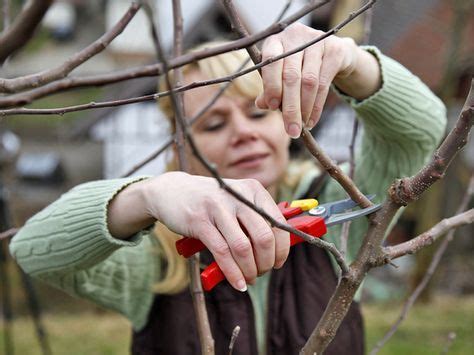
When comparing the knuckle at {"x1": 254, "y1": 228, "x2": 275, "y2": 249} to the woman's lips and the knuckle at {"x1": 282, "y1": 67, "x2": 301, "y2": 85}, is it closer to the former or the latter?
the knuckle at {"x1": 282, "y1": 67, "x2": 301, "y2": 85}

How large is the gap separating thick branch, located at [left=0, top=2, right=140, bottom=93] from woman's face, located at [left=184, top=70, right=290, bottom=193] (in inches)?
28.1

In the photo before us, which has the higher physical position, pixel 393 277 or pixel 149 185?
pixel 149 185

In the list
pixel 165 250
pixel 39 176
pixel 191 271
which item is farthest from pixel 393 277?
pixel 39 176

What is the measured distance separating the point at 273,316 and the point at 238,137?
0.32m

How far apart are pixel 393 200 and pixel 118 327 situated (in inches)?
136

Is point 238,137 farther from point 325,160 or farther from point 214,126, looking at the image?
point 325,160

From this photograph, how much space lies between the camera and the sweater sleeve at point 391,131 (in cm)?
102

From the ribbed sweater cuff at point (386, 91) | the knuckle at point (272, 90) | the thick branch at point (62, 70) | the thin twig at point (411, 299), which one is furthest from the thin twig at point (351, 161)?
the thick branch at point (62, 70)

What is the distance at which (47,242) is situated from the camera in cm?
102

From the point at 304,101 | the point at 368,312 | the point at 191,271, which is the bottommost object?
the point at 368,312

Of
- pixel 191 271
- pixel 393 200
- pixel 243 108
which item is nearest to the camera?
pixel 393 200

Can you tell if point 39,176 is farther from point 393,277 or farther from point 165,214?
point 165,214

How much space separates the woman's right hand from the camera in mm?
695

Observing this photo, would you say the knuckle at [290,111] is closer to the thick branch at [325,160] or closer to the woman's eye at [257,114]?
the thick branch at [325,160]
